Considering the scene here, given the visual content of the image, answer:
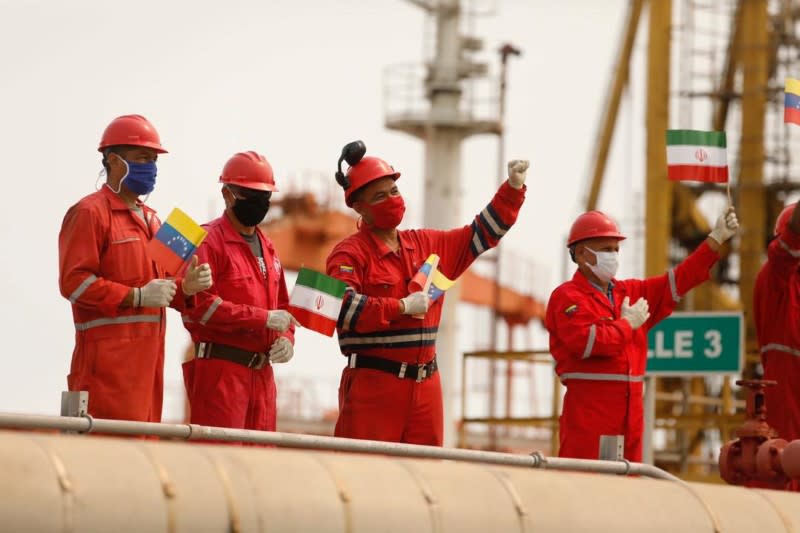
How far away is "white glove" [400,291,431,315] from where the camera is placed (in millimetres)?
10516

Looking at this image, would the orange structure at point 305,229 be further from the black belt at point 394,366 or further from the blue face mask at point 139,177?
the blue face mask at point 139,177

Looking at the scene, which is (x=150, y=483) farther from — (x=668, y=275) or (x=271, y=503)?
(x=668, y=275)

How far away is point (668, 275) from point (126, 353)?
3732mm

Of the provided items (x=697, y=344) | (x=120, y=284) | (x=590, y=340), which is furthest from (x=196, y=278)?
(x=697, y=344)

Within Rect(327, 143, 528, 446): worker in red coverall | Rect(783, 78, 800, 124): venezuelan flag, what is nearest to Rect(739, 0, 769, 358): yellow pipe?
Rect(783, 78, 800, 124): venezuelan flag

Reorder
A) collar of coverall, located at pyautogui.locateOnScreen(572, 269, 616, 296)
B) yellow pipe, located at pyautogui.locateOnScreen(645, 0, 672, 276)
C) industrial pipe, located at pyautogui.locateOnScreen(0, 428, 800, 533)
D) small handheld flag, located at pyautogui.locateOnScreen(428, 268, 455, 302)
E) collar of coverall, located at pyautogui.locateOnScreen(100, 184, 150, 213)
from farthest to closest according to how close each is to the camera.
→ yellow pipe, located at pyautogui.locateOnScreen(645, 0, 672, 276) < collar of coverall, located at pyautogui.locateOnScreen(572, 269, 616, 296) < small handheld flag, located at pyautogui.locateOnScreen(428, 268, 455, 302) < collar of coverall, located at pyautogui.locateOnScreen(100, 184, 150, 213) < industrial pipe, located at pyautogui.locateOnScreen(0, 428, 800, 533)

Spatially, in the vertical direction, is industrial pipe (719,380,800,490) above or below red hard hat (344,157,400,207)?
below

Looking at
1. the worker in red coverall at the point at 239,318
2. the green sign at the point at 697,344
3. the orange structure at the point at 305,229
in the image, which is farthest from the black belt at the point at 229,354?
the orange structure at the point at 305,229

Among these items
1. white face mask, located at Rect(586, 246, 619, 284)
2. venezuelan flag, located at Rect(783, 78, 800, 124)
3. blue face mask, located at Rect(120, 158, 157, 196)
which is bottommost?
white face mask, located at Rect(586, 246, 619, 284)

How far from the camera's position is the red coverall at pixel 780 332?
12.5 m

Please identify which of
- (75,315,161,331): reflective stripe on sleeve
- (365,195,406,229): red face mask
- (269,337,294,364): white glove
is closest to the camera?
(75,315,161,331): reflective stripe on sleeve

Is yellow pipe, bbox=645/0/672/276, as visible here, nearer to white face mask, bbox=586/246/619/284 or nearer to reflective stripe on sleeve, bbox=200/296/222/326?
white face mask, bbox=586/246/619/284

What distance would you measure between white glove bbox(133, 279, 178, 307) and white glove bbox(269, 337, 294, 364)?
3.25 feet

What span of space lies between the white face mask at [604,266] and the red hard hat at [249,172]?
2.17 meters
